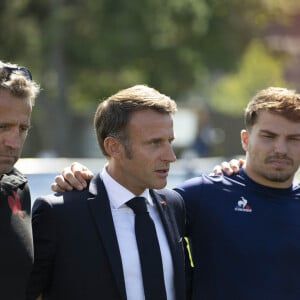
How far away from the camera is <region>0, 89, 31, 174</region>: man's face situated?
11.5 ft

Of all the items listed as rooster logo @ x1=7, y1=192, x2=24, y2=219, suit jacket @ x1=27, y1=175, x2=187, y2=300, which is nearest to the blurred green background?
suit jacket @ x1=27, y1=175, x2=187, y2=300

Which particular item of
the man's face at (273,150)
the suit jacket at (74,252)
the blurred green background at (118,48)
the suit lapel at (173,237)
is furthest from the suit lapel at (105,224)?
the blurred green background at (118,48)

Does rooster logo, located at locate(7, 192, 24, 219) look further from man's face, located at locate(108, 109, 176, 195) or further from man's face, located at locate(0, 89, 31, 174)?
man's face, located at locate(108, 109, 176, 195)

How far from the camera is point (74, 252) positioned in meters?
3.82

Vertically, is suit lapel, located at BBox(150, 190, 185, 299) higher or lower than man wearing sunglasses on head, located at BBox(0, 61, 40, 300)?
lower

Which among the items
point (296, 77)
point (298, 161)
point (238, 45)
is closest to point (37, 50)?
point (238, 45)

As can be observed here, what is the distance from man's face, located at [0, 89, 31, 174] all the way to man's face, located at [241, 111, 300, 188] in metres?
1.49

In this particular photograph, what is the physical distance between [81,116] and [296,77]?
103 ft

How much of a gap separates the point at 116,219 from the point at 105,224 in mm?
88

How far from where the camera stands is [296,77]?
5969 centimetres

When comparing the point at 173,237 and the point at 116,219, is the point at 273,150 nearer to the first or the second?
the point at 173,237

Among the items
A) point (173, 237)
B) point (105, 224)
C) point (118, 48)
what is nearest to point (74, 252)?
point (105, 224)

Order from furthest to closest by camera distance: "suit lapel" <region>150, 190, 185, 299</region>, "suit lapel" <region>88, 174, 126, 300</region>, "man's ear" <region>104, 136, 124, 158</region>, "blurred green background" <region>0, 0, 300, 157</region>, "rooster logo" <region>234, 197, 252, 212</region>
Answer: "blurred green background" <region>0, 0, 300, 157</region> → "rooster logo" <region>234, 197, 252, 212</region> → "man's ear" <region>104, 136, 124, 158</region> → "suit lapel" <region>150, 190, 185, 299</region> → "suit lapel" <region>88, 174, 126, 300</region>

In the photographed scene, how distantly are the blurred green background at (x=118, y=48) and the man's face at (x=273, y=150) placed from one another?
22111 mm
